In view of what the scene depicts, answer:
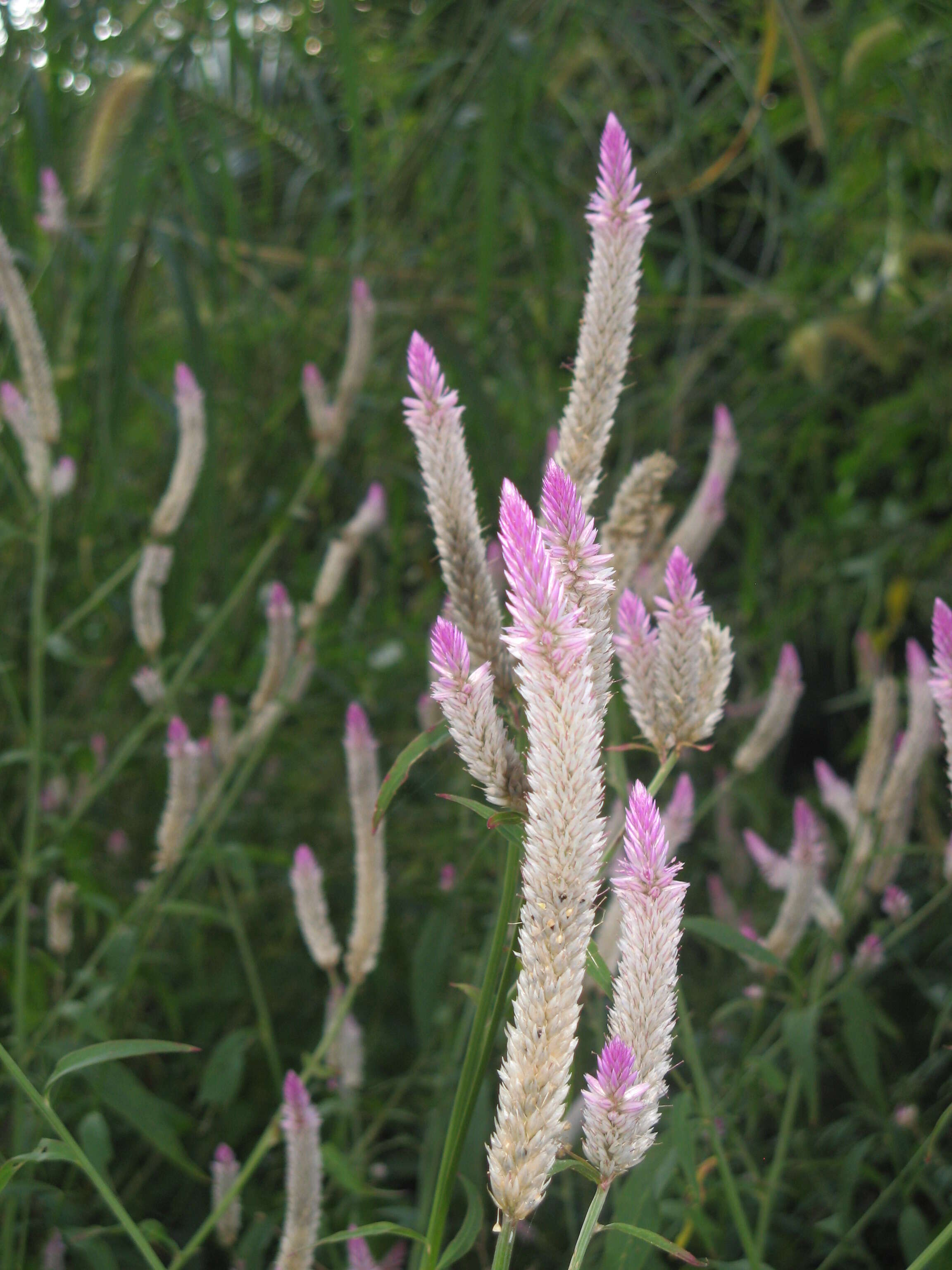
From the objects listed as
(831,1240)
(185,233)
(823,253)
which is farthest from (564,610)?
(823,253)

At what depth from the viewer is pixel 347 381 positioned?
147 cm

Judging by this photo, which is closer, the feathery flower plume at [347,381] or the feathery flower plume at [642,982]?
the feathery flower plume at [642,982]

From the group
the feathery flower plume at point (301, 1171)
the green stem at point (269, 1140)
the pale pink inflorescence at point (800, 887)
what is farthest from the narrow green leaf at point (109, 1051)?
the pale pink inflorescence at point (800, 887)

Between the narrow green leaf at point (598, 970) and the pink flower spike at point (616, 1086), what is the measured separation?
3 centimetres

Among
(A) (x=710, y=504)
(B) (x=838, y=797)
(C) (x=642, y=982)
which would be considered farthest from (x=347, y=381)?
(C) (x=642, y=982)

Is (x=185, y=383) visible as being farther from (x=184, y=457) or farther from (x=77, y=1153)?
(x=77, y=1153)

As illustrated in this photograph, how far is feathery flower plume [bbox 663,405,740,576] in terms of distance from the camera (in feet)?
3.66

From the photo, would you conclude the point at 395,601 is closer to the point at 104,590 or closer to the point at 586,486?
the point at 104,590

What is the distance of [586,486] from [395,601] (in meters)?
1.84

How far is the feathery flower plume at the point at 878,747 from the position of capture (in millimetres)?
1181

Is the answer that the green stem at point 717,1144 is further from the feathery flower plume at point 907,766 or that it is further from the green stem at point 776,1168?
the feathery flower plume at point 907,766

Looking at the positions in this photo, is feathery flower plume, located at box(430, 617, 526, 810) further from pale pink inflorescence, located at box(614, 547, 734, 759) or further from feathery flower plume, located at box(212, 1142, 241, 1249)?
feathery flower plume, located at box(212, 1142, 241, 1249)

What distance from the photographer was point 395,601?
8.07 feet

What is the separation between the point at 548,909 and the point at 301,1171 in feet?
1.45
